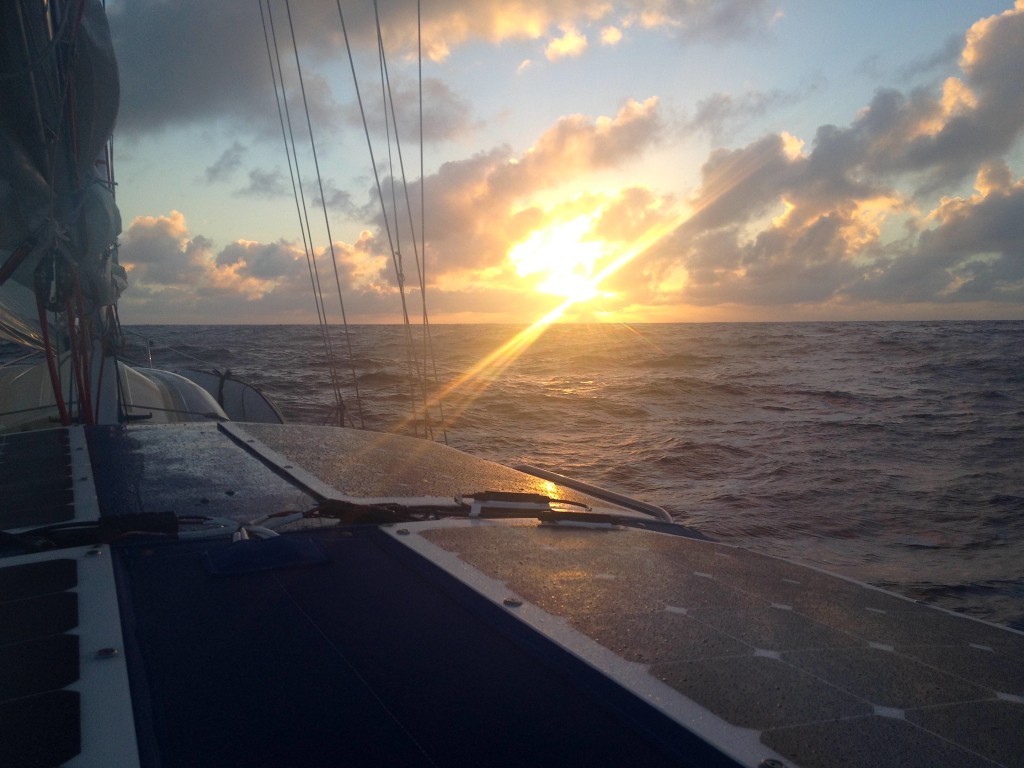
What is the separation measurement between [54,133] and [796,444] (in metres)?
11.6

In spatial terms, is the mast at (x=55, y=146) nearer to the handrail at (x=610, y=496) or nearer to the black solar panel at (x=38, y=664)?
the black solar panel at (x=38, y=664)

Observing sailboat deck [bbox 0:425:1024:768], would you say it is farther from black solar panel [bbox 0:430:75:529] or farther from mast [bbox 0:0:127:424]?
mast [bbox 0:0:127:424]

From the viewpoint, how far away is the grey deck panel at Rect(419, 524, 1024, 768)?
1592mm

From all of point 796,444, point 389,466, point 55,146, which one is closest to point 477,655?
point 389,466

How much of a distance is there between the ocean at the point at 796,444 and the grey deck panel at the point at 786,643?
3.53 m

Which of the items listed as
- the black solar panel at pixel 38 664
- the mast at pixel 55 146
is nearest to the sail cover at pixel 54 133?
the mast at pixel 55 146

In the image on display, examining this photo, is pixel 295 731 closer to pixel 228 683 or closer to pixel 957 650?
pixel 228 683

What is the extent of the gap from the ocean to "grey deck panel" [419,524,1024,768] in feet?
11.6

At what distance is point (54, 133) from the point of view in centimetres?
380

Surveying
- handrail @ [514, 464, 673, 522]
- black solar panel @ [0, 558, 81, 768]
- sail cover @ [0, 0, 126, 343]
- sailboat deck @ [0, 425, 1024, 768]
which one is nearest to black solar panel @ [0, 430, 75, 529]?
sailboat deck @ [0, 425, 1024, 768]

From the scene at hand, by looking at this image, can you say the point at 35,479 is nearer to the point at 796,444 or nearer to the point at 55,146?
the point at 55,146

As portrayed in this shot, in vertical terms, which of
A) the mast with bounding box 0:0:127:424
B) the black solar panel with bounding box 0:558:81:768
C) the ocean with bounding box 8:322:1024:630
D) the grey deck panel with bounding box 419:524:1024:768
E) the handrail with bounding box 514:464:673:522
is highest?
the mast with bounding box 0:0:127:424

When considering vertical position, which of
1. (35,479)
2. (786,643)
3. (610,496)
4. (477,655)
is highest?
(35,479)

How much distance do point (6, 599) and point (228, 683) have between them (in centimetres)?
79
